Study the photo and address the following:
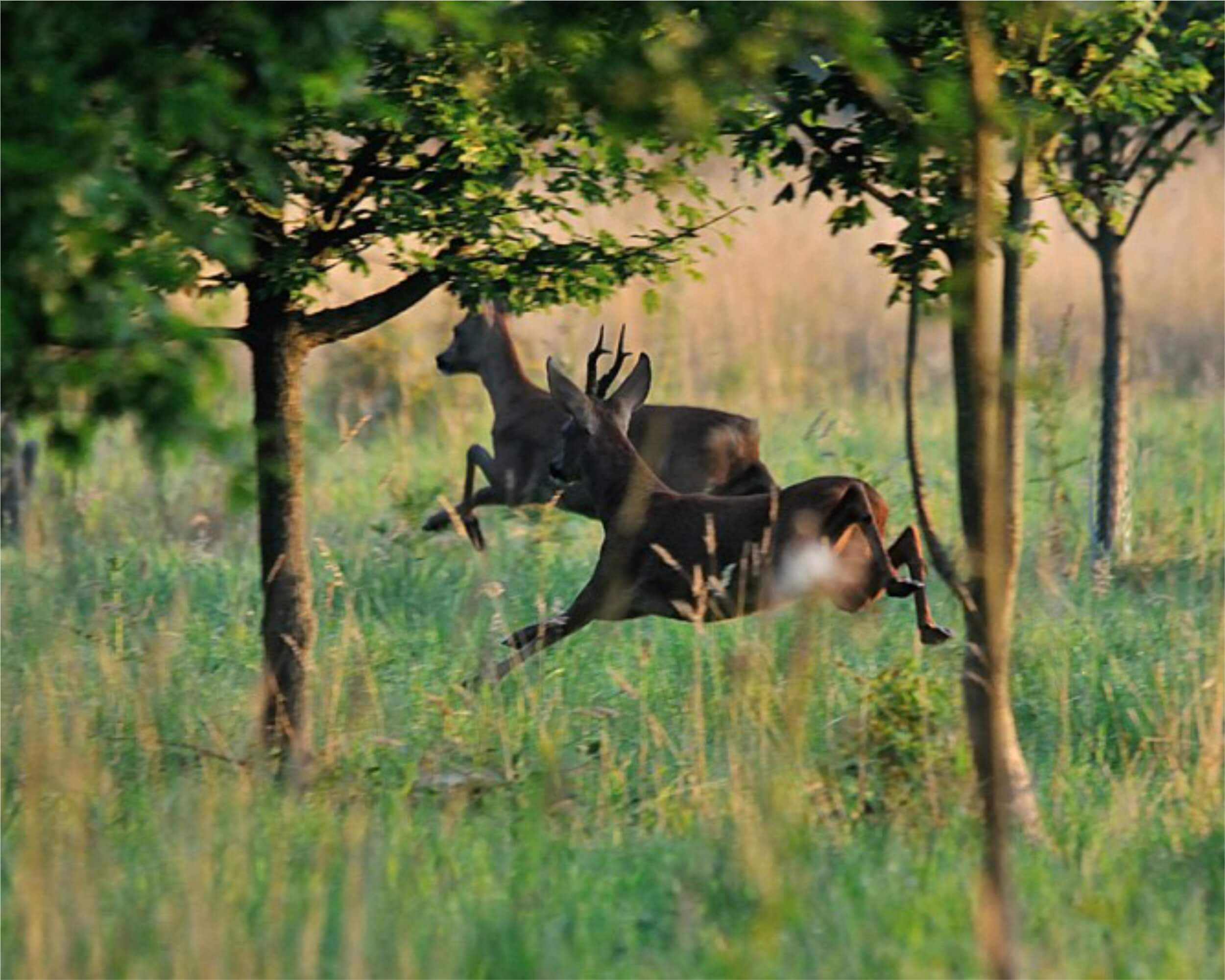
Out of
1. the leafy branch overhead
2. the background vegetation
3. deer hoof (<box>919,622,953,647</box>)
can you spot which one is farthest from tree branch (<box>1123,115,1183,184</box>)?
the leafy branch overhead

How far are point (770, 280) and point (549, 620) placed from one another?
1069 cm

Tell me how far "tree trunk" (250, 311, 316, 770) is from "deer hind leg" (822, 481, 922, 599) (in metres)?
1.69

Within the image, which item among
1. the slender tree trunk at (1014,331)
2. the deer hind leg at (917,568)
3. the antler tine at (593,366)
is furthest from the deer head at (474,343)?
the slender tree trunk at (1014,331)

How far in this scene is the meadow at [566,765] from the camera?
4250 mm

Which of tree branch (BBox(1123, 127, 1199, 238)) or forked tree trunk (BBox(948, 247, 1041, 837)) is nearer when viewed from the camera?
forked tree trunk (BBox(948, 247, 1041, 837))

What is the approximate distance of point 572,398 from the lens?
7.52 metres

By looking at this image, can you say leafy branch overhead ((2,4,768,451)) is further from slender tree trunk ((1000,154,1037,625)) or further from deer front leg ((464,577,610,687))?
deer front leg ((464,577,610,687))

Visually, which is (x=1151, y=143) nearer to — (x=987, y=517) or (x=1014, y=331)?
(x=1014, y=331)

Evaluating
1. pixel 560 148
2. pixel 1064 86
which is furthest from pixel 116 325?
pixel 1064 86

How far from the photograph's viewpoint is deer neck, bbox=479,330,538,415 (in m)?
10.6

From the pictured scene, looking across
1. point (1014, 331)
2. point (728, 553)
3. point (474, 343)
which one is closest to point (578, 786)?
point (728, 553)

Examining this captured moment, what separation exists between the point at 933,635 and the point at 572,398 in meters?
1.65

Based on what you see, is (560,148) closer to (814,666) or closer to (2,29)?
(814,666)

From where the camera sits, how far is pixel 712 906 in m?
4.50
